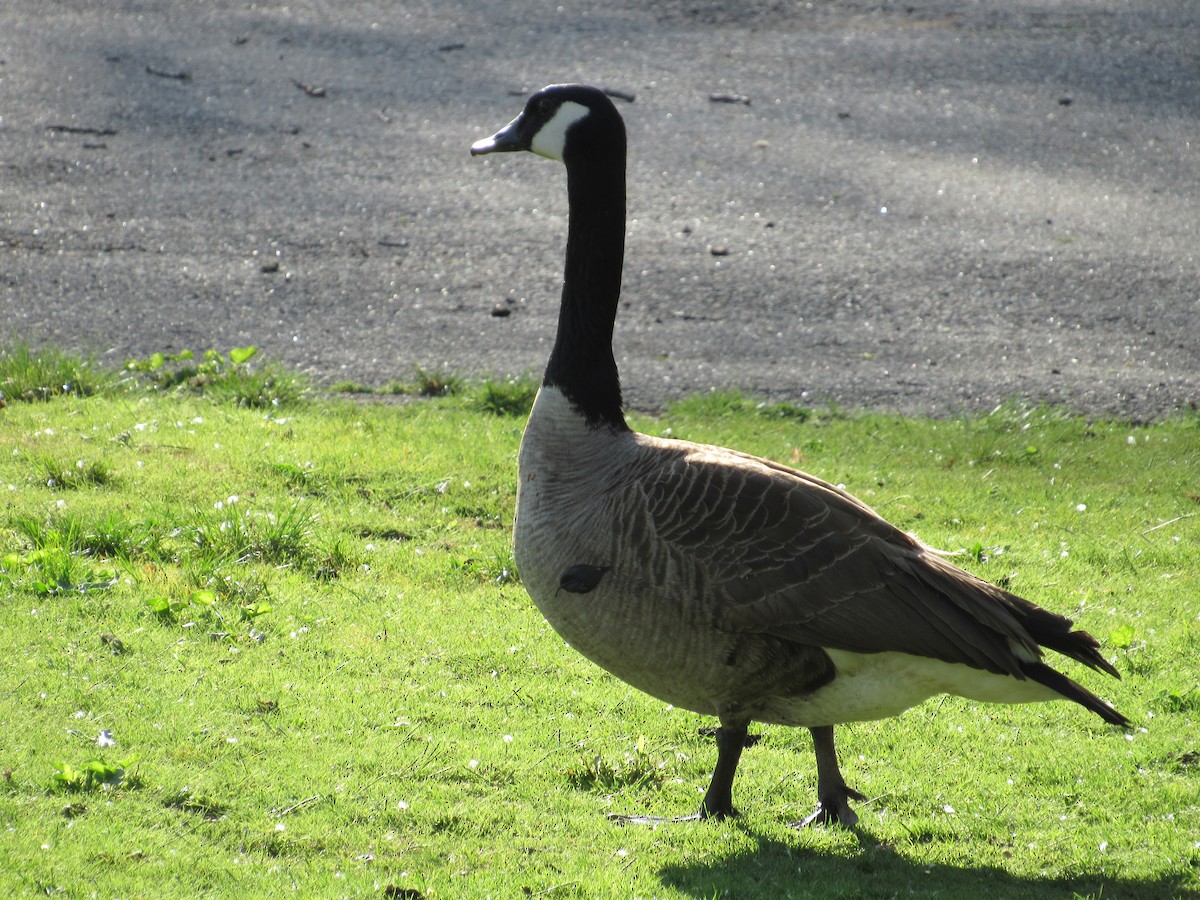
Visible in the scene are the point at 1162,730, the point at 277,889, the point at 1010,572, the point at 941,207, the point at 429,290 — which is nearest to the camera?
the point at 277,889

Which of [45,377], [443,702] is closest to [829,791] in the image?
[443,702]

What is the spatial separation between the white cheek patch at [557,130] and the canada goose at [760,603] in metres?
1.25

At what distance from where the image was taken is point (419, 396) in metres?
8.66

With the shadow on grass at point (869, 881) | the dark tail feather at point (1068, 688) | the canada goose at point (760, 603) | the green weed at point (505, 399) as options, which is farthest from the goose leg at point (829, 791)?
the green weed at point (505, 399)

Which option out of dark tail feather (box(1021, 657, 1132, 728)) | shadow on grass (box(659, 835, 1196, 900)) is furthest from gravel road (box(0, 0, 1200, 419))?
shadow on grass (box(659, 835, 1196, 900))

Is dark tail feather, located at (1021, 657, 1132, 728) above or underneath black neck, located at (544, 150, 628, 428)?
underneath

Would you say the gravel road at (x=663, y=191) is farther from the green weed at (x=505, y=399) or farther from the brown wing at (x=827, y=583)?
the brown wing at (x=827, y=583)

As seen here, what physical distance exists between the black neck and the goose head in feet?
0.12

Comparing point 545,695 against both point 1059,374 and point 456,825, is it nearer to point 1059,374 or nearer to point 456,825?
point 456,825

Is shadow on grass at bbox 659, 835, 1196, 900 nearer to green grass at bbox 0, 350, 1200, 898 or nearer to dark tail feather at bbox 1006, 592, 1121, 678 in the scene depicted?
green grass at bbox 0, 350, 1200, 898

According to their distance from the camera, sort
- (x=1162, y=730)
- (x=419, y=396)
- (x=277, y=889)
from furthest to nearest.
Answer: (x=419, y=396)
(x=1162, y=730)
(x=277, y=889)

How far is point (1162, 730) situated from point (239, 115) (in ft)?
33.1

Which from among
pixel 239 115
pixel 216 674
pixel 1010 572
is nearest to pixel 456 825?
pixel 216 674

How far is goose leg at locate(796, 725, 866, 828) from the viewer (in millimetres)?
4559
